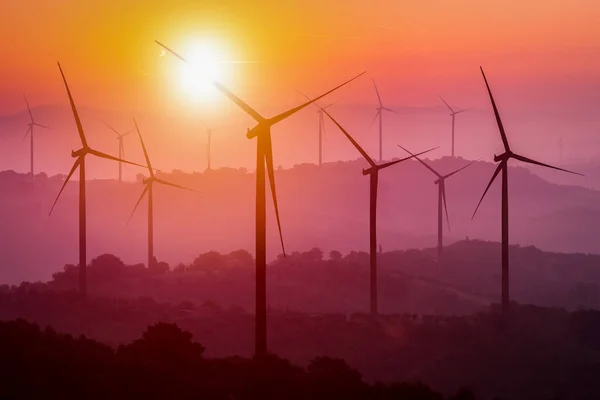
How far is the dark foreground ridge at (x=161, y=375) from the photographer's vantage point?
46500 millimetres

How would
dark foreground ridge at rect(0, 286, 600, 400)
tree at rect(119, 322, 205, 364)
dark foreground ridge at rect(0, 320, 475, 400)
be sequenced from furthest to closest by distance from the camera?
tree at rect(119, 322, 205, 364) < dark foreground ridge at rect(0, 286, 600, 400) < dark foreground ridge at rect(0, 320, 475, 400)

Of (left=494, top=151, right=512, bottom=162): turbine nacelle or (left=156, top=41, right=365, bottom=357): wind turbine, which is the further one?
(left=494, top=151, right=512, bottom=162): turbine nacelle

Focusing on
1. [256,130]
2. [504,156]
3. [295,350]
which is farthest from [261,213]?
[504,156]

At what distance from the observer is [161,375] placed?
49.7 m

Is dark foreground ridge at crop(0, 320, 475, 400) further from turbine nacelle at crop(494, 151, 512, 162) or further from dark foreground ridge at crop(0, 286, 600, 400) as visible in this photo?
turbine nacelle at crop(494, 151, 512, 162)

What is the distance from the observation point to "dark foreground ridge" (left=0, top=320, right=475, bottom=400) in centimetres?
4650

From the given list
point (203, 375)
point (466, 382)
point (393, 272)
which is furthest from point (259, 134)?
point (393, 272)

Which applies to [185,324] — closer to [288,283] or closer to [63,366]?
[63,366]

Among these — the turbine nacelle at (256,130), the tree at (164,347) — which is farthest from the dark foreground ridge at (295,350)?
the turbine nacelle at (256,130)

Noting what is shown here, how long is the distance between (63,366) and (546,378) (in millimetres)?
39454

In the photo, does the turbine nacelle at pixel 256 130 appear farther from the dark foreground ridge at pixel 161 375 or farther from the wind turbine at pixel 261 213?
the dark foreground ridge at pixel 161 375

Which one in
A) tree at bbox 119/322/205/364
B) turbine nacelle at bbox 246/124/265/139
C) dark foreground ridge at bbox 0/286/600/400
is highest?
turbine nacelle at bbox 246/124/265/139

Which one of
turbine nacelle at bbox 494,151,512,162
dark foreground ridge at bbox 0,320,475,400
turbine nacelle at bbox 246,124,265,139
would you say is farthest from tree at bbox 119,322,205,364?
turbine nacelle at bbox 494,151,512,162

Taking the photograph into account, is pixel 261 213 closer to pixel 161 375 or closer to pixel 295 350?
pixel 161 375
